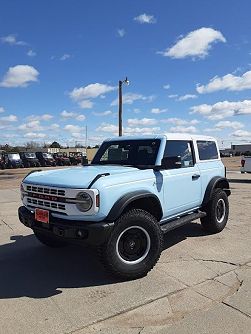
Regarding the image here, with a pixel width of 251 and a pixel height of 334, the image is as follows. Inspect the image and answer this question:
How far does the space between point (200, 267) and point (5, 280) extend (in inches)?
103

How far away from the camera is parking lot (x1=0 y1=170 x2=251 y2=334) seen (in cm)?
365

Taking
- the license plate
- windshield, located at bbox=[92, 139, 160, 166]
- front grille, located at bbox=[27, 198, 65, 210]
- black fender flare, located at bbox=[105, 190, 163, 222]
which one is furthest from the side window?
the license plate

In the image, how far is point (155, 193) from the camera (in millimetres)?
5359

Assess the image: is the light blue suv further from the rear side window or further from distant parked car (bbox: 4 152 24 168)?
distant parked car (bbox: 4 152 24 168)

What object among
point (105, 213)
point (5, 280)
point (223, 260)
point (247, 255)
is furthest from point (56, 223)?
point (247, 255)

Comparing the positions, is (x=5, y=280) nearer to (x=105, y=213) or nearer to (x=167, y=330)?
(x=105, y=213)

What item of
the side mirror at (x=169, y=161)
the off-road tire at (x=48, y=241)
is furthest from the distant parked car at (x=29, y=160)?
the side mirror at (x=169, y=161)

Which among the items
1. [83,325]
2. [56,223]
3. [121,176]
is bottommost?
[83,325]

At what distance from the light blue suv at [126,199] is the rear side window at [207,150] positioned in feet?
0.28

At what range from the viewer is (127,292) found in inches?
173

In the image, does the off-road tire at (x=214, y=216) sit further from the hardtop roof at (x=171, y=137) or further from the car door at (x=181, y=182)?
the hardtop roof at (x=171, y=137)

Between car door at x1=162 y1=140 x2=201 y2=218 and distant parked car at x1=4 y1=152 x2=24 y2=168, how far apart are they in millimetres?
35901

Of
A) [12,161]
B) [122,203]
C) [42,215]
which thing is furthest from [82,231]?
[12,161]

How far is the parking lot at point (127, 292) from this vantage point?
144 inches
